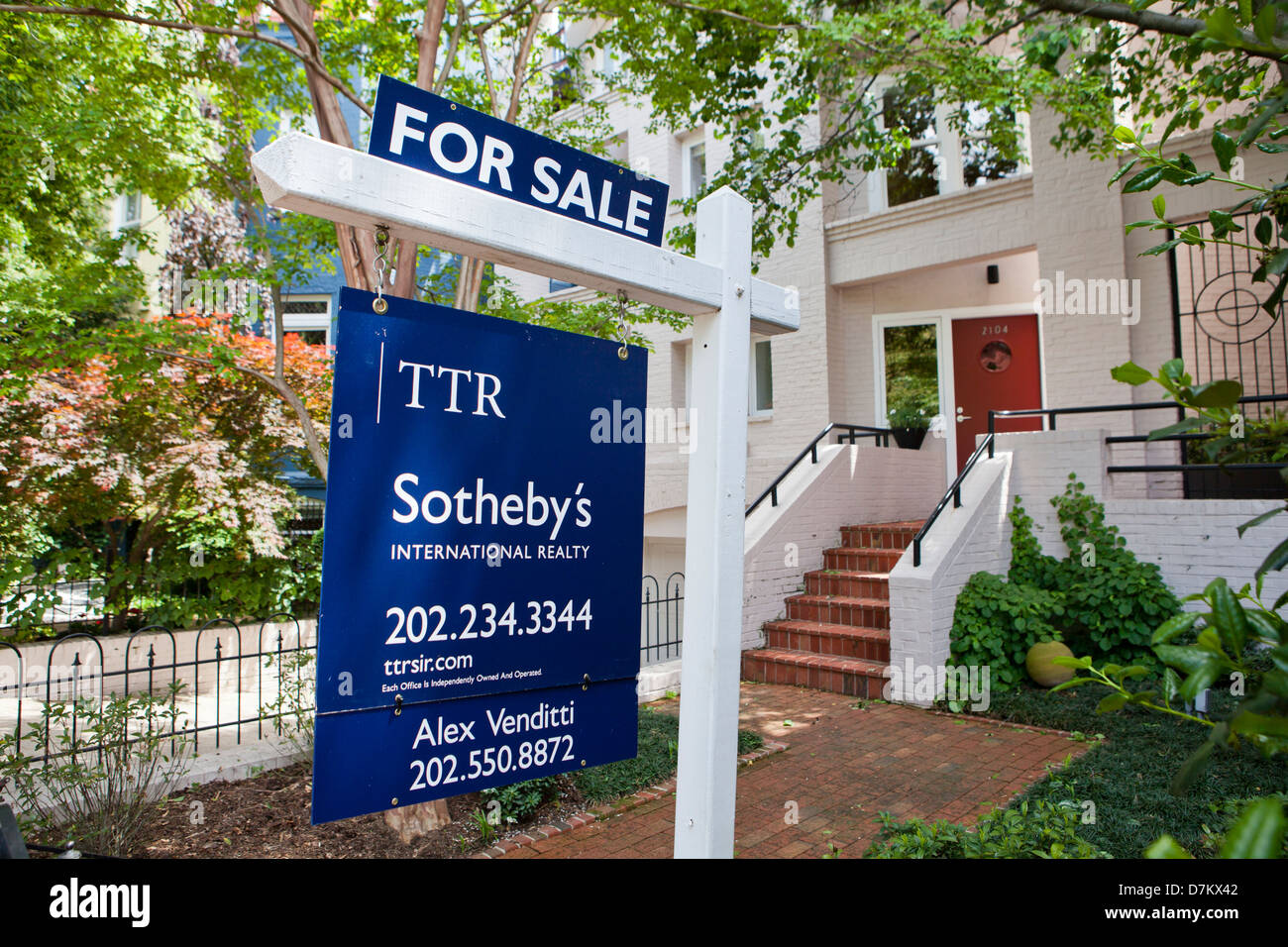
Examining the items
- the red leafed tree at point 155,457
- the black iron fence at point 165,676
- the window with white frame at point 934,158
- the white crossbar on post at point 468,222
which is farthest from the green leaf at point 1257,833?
the window with white frame at point 934,158

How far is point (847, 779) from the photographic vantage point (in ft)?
15.9

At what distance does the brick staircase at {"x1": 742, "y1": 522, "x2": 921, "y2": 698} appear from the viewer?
704 cm

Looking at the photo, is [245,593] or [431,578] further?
[245,593]

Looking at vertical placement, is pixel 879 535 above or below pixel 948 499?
below

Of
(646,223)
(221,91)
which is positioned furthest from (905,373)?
(646,223)

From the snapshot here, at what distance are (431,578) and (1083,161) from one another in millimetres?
9546

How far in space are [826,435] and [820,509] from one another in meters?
1.96

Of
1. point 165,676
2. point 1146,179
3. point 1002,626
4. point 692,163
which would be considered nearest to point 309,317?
point 692,163

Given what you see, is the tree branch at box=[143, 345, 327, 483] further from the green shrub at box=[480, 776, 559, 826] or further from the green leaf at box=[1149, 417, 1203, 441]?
the green leaf at box=[1149, 417, 1203, 441]

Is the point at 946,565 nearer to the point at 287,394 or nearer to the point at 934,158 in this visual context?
the point at 287,394

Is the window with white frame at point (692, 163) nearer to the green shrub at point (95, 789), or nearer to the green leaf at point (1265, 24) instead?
the green shrub at point (95, 789)
